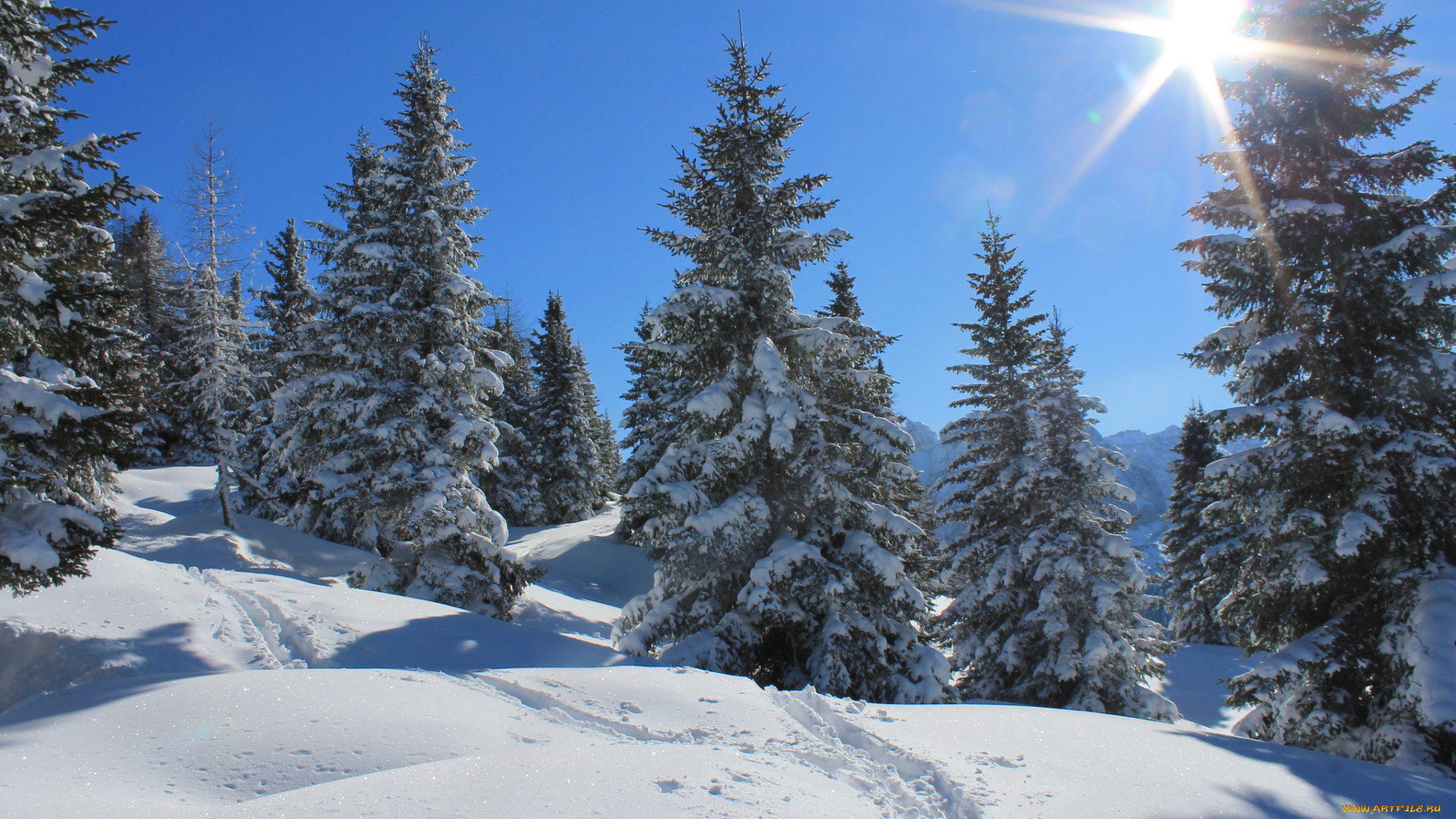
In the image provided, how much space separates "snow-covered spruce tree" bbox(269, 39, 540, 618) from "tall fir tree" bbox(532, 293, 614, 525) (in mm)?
19790

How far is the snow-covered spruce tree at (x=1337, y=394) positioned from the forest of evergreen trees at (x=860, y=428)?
0.16ft

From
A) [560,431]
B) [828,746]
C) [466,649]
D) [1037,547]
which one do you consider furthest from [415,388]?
[560,431]

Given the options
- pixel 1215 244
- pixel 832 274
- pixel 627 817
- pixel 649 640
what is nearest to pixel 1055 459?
pixel 1215 244

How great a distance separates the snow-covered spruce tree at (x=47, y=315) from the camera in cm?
655

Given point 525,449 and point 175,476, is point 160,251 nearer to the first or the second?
point 175,476

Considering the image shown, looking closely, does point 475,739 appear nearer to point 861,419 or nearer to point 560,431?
point 861,419

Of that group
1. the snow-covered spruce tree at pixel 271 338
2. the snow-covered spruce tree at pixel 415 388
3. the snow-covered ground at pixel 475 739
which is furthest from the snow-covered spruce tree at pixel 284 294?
the snow-covered ground at pixel 475 739

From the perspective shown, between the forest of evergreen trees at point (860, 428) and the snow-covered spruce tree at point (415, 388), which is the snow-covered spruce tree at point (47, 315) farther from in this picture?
the snow-covered spruce tree at point (415, 388)

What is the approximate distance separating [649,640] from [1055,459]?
1069cm

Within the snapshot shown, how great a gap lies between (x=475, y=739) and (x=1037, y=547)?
1333cm

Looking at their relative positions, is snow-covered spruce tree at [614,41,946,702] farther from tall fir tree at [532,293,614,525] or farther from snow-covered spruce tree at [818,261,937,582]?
tall fir tree at [532,293,614,525]

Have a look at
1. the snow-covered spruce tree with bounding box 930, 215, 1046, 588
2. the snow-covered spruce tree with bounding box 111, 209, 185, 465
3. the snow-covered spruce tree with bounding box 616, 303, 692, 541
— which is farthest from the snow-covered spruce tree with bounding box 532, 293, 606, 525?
the snow-covered spruce tree with bounding box 930, 215, 1046, 588

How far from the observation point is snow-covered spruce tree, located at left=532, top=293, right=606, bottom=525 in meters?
37.4

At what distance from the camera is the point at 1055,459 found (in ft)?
52.0
